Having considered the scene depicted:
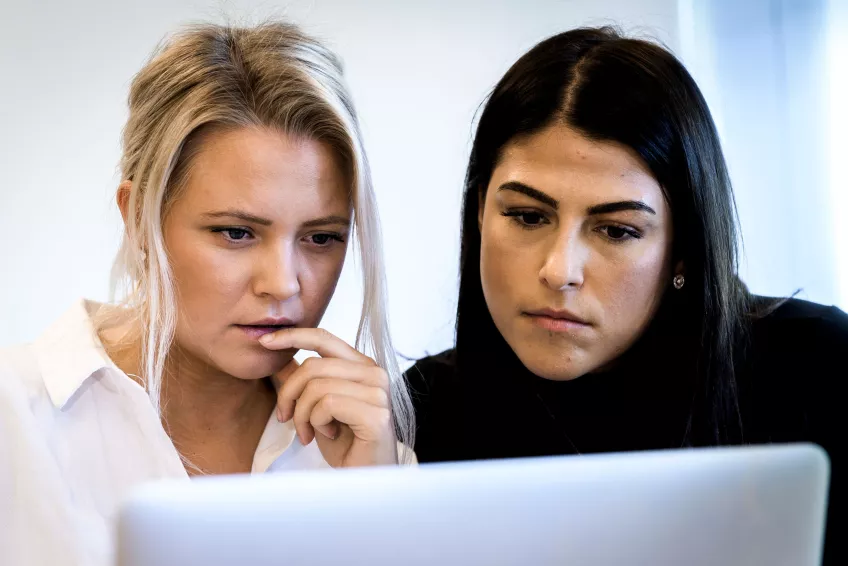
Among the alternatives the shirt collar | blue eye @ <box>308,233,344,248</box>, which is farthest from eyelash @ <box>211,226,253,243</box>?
the shirt collar

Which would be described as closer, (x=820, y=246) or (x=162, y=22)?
(x=162, y=22)

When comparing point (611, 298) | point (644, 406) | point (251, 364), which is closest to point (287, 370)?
point (251, 364)

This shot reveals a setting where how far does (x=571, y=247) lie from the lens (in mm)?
1455

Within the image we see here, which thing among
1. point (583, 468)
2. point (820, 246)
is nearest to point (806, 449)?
point (583, 468)

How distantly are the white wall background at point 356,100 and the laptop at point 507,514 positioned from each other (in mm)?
1381

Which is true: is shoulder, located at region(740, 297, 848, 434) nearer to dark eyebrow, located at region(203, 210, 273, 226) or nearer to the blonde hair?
the blonde hair

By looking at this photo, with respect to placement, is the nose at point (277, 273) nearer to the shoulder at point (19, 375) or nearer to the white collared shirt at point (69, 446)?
the white collared shirt at point (69, 446)

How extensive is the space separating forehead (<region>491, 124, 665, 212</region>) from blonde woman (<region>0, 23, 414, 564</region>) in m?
0.29

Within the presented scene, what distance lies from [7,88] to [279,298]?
133 centimetres

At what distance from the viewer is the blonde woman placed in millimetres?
1297

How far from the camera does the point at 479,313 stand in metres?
1.76

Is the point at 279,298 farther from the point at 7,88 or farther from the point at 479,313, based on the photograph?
the point at 7,88

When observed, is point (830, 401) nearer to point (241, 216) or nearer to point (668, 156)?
point (668, 156)

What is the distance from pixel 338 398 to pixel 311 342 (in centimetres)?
10
